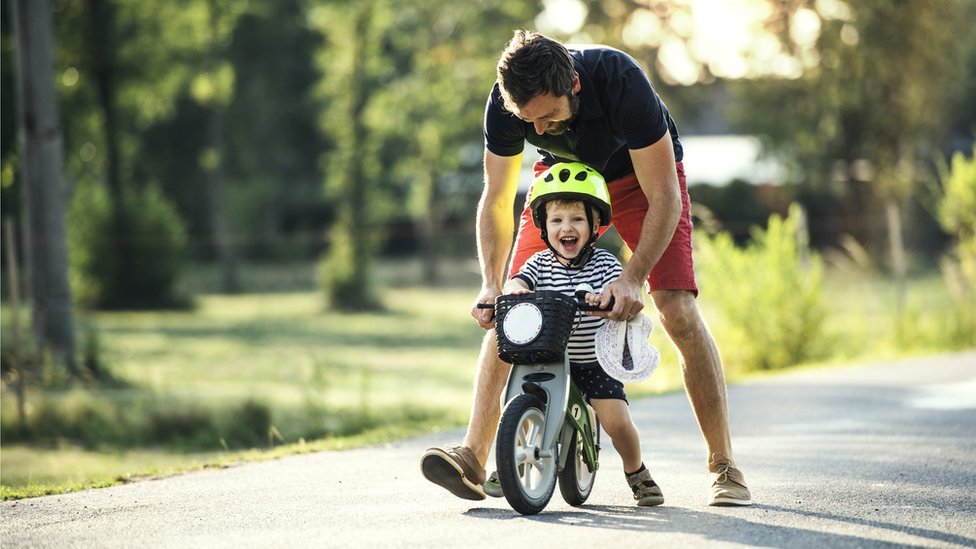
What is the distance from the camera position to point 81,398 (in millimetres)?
12500

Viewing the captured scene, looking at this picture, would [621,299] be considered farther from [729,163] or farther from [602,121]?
[729,163]

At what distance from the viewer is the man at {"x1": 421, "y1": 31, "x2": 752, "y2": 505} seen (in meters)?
5.03

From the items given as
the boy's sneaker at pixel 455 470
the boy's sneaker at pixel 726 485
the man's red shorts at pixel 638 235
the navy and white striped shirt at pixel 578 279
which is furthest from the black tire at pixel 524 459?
the boy's sneaker at pixel 726 485

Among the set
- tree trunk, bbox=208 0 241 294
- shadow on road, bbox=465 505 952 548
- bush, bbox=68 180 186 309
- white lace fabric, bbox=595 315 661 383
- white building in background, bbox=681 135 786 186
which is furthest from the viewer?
white building in background, bbox=681 135 786 186

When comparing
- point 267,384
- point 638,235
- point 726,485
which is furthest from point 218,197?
point 726,485

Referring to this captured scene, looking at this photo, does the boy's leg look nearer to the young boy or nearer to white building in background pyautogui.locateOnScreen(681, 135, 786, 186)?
the young boy

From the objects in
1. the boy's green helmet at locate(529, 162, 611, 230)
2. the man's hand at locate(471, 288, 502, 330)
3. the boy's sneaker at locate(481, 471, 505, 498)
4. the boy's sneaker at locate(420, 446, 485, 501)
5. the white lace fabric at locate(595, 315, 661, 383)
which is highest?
the boy's green helmet at locate(529, 162, 611, 230)

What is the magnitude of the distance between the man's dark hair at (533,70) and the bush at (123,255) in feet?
79.0

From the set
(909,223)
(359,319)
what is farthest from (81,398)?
(909,223)

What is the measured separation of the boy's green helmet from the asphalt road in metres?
1.20

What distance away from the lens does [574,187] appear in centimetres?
523

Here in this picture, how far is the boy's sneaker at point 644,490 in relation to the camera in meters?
5.56

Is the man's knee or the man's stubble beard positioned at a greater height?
the man's stubble beard

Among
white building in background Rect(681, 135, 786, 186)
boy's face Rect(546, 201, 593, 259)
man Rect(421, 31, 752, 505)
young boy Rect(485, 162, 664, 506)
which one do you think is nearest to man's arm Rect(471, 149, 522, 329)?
man Rect(421, 31, 752, 505)
